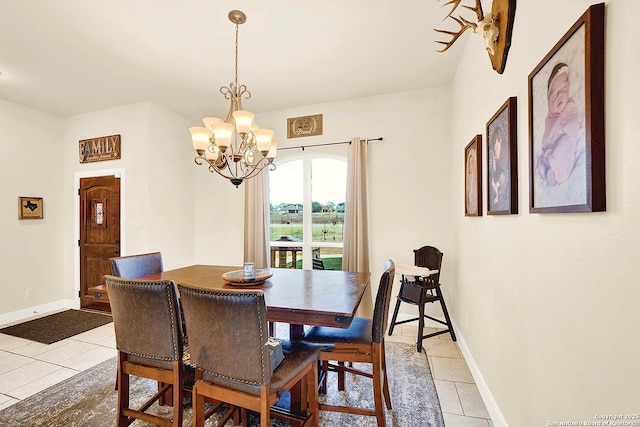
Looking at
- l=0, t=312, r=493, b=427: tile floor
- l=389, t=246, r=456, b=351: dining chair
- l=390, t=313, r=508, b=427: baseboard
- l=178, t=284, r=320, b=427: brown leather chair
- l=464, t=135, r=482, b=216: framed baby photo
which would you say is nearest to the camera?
l=178, t=284, r=320, b=427: brown leather chair

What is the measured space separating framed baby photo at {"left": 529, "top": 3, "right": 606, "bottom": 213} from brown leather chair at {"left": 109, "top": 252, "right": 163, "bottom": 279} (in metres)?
2.80

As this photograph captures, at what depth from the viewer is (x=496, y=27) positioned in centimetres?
166

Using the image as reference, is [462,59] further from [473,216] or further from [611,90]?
[611,90]

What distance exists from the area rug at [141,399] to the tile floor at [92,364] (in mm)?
115

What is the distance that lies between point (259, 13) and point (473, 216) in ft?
7.69

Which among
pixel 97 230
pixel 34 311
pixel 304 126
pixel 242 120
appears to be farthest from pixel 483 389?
pixel 34 311

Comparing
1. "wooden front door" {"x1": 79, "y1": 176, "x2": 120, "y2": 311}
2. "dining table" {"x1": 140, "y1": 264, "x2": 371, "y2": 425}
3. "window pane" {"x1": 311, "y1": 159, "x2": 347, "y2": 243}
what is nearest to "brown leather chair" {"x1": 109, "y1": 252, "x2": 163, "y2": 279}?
"dining table" {"x1": 140, "y1": 264, "x2": 371, "y2": 425}

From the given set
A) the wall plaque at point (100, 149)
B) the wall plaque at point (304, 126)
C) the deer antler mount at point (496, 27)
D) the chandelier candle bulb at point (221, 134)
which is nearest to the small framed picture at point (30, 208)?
the wall plaque at point (100, 149)

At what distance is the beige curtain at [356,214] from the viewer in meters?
3.66

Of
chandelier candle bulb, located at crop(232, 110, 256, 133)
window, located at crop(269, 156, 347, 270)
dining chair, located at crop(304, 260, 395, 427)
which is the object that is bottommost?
dining chair, located at crop(304, 260, 395, 427)

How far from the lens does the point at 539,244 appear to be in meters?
1.32

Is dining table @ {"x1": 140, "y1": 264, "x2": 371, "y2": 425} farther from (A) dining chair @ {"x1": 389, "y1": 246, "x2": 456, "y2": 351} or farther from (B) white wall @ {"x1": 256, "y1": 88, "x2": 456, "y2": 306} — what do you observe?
(B) white wall @ {"x1": 256, "y1": 88, "x2": 456, "y2": 306}

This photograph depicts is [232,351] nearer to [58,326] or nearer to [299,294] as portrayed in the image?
[299,294]

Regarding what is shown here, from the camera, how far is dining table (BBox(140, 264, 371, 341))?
1585mm
